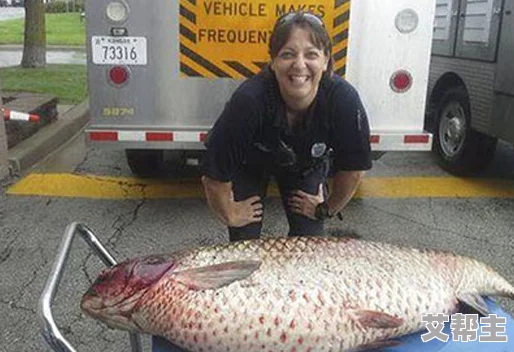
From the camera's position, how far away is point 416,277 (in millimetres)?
1928

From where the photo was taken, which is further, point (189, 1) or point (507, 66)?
point (507, 66)

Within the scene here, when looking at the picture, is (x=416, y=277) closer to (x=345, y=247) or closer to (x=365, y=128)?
(x=345, y=247)

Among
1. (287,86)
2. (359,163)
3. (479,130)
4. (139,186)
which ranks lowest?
(139,186)

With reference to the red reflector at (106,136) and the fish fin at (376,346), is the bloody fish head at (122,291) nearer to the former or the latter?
the fish fin at (376,346)

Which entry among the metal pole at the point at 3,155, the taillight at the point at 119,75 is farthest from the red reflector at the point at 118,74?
the metal pole at the point at 3,155

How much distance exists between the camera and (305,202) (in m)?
2.78

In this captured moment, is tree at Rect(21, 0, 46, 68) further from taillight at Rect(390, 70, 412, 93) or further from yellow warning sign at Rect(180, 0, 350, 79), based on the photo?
taillight at Rect(390, 70, 412, 93)

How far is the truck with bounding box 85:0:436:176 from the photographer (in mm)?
4477

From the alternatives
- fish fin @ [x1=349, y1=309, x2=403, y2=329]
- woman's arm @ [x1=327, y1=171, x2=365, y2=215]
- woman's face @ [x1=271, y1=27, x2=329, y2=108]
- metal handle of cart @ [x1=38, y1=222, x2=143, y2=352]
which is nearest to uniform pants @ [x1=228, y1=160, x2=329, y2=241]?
woman's arm @ [x1=327, y1=171, x2=365, y2=215]

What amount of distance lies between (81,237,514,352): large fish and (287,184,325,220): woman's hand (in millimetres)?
777

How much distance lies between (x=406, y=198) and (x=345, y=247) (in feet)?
12.4

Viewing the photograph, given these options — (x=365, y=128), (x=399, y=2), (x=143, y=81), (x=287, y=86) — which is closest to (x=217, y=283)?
(x=287, y=86)

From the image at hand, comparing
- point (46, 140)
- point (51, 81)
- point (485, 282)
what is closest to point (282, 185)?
point (485, 282)

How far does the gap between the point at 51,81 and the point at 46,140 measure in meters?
3.84
